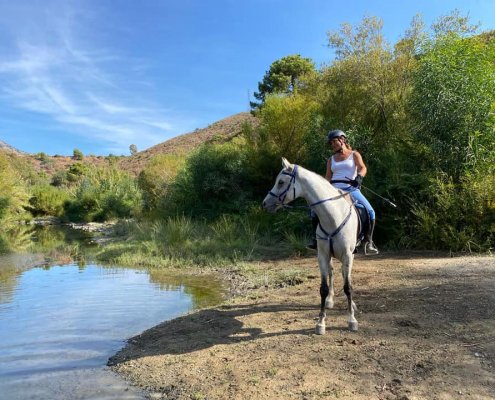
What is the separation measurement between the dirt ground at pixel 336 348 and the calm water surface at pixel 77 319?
0.47 meters

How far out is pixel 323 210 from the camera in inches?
220

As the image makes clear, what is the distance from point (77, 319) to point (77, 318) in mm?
68

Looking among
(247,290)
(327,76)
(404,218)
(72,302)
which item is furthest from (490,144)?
(72,302)

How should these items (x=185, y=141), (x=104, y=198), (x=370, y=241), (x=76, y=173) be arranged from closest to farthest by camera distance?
(x=370, y=241) → (x=104, y=198) → (x=76, y=173) → (x=185, y=141)

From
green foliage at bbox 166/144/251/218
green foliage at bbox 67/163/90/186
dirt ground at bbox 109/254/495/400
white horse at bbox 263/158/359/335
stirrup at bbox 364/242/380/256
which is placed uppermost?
green foliage at bbox 67/163/90/186

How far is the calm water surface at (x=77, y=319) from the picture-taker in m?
4.89

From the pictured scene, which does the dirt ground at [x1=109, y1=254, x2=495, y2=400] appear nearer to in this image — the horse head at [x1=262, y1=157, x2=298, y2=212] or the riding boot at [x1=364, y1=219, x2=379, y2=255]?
the riding boot at [x1=364, y1=219, x2=379, y2=255]

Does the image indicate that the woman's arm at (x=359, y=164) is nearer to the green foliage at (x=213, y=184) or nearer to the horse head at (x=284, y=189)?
the horse head at (x=284, y=189)

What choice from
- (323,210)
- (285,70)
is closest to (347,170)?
(323,210)

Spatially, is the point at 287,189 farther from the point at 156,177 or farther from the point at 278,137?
the point at 156,177

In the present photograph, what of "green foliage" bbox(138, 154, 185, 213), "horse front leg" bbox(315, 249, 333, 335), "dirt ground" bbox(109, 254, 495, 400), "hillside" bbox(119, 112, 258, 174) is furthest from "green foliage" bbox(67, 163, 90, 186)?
"horse front leg" bbox(315, 249, 333, 335)

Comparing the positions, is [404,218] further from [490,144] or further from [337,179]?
[337,179]

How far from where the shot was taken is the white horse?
18.3ft

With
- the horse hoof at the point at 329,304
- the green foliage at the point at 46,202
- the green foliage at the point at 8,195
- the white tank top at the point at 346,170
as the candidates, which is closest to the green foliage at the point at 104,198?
the green foliage at the point at 46,202
